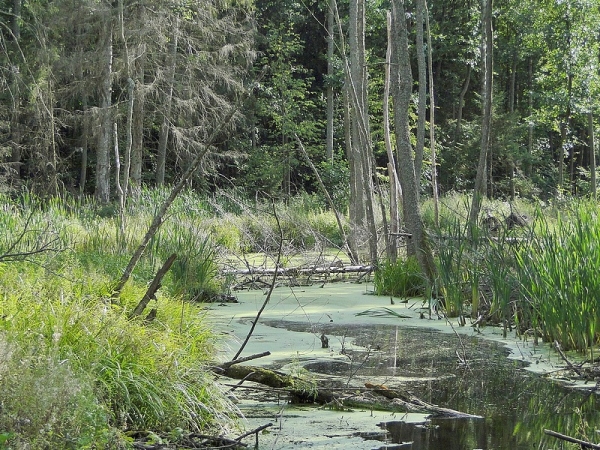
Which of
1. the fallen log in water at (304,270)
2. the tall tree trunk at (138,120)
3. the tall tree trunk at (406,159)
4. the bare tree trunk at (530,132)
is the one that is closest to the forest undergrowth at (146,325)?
the tall tree trunk at (406,159)

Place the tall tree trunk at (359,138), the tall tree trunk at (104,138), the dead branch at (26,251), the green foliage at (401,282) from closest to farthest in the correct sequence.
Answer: the dead branch at (26,251) < the green foliage at (401,282) < the tall tree trunk at (359,138) < the tall tree trunk at (104,138)

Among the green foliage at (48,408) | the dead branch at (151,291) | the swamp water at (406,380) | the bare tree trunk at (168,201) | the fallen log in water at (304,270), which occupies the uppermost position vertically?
the bare tree trunk at (168,201)

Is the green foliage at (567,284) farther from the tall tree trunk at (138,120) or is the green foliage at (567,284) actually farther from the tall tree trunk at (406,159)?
the tall tree trunk at (138,120)

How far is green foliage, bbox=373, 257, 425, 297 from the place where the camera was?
905 centimetres

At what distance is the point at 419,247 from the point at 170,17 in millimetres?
15803

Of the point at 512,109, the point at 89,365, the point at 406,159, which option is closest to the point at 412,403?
the point at 89,365

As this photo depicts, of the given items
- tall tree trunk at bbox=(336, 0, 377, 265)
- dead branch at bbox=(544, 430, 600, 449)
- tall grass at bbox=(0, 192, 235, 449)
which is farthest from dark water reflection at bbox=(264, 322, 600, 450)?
tall tree trunk at bbox=(336, 0, 377, 265)

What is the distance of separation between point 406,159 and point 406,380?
387 cm

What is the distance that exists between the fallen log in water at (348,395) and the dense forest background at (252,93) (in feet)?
35.6

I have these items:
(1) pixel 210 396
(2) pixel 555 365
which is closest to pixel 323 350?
(2) pixel 555 365

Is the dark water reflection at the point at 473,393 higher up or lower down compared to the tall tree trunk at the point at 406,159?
lower down

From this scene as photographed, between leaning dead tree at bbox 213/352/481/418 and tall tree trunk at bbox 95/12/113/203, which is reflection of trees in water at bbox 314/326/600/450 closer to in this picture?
leaning dead tree at bbox 213/352/481/418

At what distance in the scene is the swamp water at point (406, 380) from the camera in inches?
150

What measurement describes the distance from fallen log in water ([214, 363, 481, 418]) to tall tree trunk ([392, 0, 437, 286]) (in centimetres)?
375
